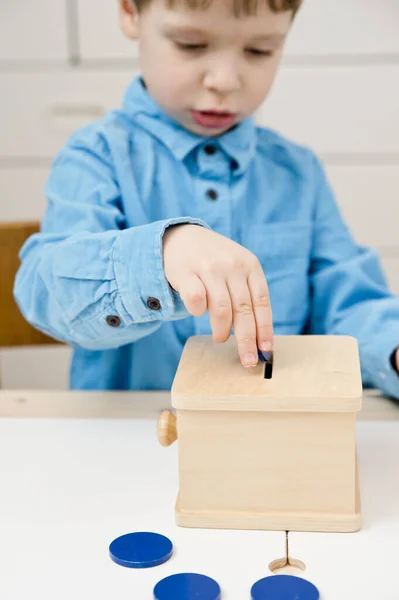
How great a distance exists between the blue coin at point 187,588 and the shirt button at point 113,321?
0.27 meters

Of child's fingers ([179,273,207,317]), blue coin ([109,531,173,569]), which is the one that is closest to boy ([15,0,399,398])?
child's fingers ([179,273,207,317])

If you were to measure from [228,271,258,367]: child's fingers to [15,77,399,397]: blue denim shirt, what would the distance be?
199 mm

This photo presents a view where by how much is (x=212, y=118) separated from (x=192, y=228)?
0.26m

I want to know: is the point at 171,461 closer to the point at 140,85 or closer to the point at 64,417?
the point at 64,417

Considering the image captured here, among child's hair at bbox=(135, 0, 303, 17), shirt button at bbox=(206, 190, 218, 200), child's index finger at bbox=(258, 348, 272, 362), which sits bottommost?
child's index finger at bbox=(258, 348, 272, 362)

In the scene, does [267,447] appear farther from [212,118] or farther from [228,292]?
[212,118]

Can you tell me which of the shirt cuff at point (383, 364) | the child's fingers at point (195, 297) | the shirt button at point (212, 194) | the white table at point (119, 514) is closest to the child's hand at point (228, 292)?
the child's fingers at point (195, 297)

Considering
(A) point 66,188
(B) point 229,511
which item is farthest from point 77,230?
(B) point 229,511

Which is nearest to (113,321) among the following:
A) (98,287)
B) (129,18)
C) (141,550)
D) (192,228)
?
(98,287)

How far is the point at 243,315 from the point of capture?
0.56 m

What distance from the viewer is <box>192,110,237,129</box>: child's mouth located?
0.83m

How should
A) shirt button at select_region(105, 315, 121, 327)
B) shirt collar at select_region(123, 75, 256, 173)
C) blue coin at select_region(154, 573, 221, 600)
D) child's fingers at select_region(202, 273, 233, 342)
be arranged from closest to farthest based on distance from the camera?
blue coin at select_region(154, 573, 221, 600) → child's fingers at select_region(202, 273, 233, 342) → shirt button at select_region(105, 315, 121, 327) → shirt collar at select_region(123, 75, 256, 173)

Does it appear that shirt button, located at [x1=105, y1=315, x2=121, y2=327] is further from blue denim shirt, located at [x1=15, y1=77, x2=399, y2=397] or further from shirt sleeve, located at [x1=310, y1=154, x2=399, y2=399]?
shirt sleeve, located at [x1=310, y1=154, x2=399, y2=399]

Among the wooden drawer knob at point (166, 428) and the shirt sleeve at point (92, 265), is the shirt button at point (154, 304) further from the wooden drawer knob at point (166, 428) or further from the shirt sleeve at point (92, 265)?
the wooden drawer knob at point (166, 428)
